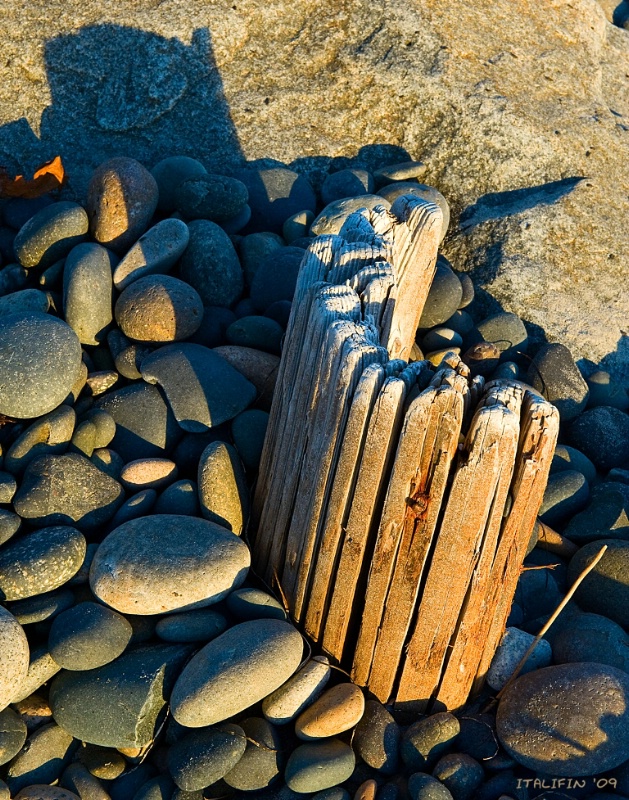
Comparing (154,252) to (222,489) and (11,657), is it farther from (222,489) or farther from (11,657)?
(11,657)

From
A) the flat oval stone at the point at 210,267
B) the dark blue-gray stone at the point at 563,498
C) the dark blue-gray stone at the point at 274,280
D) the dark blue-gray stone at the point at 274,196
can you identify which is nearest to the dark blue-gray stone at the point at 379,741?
the dark blue-gray stone at the point at 563,498

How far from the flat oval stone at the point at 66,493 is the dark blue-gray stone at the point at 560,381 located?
2.78 m

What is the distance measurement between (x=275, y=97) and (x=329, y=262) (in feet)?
10.4

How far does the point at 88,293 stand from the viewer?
4391 mm

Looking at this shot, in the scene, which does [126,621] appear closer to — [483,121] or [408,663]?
[408,663]

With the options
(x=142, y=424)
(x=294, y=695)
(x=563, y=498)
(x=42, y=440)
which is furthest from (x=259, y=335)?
(x=294, y=695)

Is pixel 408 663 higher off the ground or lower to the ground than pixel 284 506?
lower

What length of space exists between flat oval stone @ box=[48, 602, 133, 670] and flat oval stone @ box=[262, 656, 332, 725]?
672 millimetres

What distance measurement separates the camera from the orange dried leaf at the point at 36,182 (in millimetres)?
5469

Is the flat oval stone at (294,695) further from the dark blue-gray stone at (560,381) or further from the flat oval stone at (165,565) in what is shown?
the dark blue-gray stone at (560,381)

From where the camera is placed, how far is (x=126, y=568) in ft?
10.9

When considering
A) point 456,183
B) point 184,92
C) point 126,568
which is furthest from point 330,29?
point 126,568

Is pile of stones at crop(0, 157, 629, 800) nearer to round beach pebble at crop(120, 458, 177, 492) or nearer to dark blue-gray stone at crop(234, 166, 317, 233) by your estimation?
round beach pebble at crop(120, 458, 177, 492)

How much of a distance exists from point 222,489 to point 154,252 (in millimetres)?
1673
